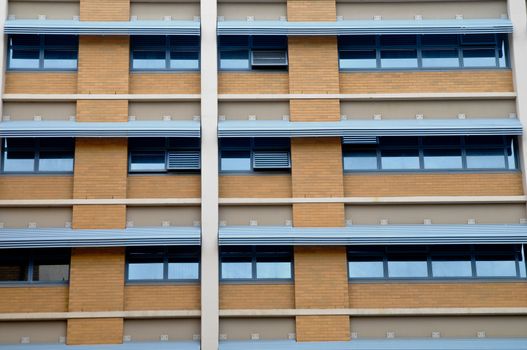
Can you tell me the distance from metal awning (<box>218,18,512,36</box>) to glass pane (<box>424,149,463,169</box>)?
3.08 metres

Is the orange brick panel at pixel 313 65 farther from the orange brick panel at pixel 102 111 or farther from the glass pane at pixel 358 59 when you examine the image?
the orange brick panel at pixel 102 111

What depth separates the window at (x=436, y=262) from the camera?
51.4ft

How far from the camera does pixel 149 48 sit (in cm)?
1681

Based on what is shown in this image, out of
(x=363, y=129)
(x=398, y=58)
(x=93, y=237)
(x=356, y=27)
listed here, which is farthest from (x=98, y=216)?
(x=398, y=58)

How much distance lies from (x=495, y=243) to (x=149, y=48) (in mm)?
10001

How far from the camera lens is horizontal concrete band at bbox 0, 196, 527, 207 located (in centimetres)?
1562

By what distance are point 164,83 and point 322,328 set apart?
732 centimetres

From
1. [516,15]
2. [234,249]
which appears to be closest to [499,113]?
[516,15]

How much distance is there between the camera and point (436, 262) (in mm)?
15773

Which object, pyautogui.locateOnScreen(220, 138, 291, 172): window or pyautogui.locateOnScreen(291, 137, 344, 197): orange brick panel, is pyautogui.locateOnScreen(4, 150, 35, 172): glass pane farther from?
pyautogui.locateOnScreen(291, 137, 344, 197): orange brick panel

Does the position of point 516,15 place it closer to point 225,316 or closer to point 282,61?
point 282,61

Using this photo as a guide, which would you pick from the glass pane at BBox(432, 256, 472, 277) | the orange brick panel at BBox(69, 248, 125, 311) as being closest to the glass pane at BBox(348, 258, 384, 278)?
the glass pane at BBox(432, 256, 472, 277)

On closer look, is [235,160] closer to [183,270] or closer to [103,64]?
[183,270]

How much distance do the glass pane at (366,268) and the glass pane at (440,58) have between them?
17.5ft
